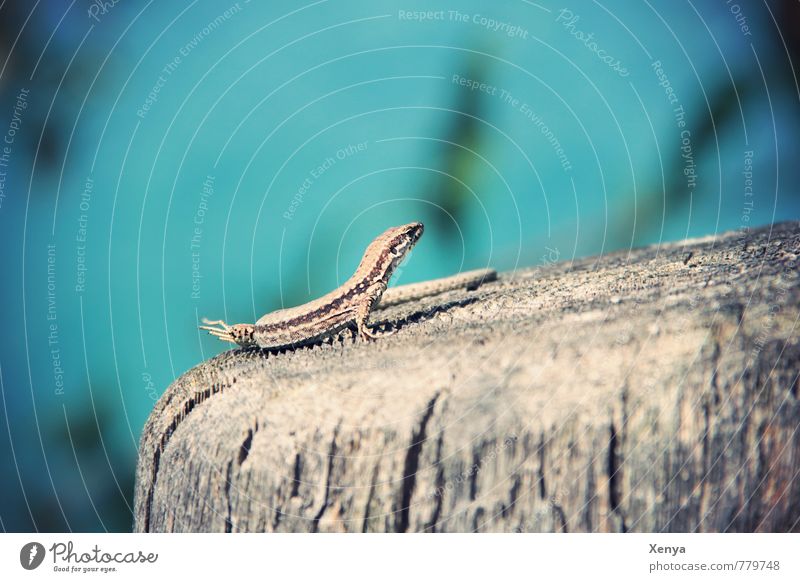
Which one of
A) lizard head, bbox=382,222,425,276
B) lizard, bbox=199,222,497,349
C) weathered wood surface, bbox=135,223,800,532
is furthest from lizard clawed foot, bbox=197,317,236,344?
weathered wood surface, bbox=135,223,800,532

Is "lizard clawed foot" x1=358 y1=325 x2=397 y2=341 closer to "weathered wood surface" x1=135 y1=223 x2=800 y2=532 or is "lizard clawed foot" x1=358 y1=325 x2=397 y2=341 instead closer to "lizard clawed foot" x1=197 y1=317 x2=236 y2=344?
"weathered wood surface" x1=135 y1=223 x2=800 y2=532

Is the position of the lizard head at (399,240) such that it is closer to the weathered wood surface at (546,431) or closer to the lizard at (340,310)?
the lizard at (340,310)

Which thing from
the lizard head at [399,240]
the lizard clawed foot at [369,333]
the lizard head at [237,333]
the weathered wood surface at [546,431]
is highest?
the lizard head at [399,240]

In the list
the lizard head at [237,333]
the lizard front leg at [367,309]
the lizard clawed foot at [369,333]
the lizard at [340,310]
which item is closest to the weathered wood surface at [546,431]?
the lizard clawed foot at [369,333]
